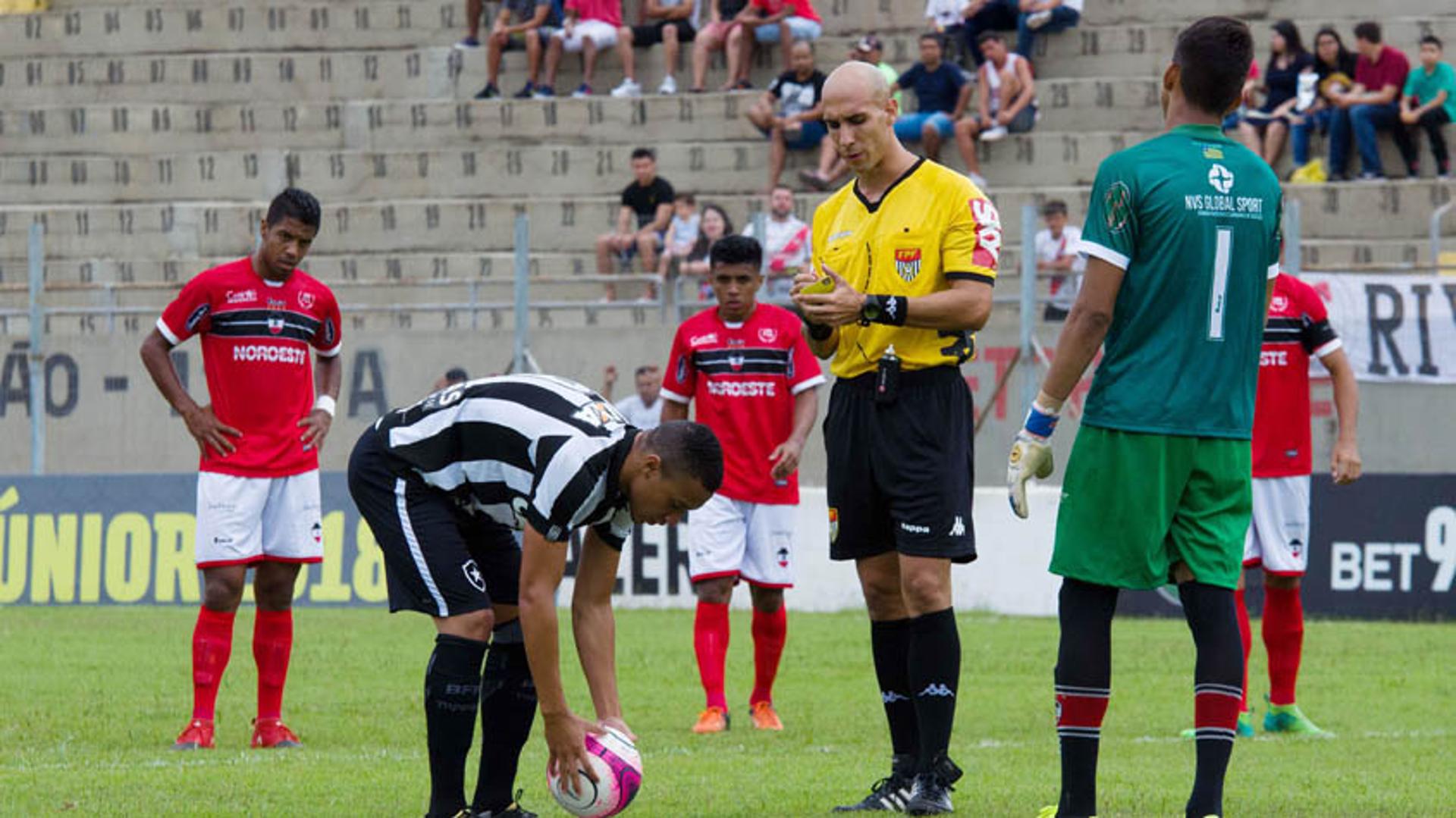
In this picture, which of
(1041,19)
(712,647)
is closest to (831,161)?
(1041,19)

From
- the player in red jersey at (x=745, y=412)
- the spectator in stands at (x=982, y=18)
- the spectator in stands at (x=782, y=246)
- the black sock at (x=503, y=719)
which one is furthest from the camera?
the spectator in stands at (x=982, y=18)

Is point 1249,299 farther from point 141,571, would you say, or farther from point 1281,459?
point 141,571

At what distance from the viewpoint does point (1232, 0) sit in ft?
85.4

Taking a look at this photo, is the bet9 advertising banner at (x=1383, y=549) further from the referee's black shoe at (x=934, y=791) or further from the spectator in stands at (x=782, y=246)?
the referee's black shoe at (x=934, y=791)

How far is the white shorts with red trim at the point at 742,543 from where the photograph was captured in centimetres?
1182

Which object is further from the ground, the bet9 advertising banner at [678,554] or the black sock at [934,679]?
the black sock at [934,679]

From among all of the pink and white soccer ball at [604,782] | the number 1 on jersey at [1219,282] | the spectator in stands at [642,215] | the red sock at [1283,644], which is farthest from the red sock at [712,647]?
the spectator in stands at [642,215]

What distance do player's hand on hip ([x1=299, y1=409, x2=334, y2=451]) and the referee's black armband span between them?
385cm

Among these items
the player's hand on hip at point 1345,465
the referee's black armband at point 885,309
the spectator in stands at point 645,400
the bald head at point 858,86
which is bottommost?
the spectator in stands at point 645,400

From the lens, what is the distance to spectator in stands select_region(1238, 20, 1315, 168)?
75.7ft

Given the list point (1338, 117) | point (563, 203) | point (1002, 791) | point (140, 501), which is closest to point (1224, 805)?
point (1002, 791)

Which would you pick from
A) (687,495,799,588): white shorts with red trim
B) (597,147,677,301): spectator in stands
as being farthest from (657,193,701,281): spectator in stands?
(687,495,799,588): white shorts with red trim

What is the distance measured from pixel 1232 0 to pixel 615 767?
20.9 meters

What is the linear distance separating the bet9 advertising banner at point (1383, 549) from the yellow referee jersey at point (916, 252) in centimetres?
922
